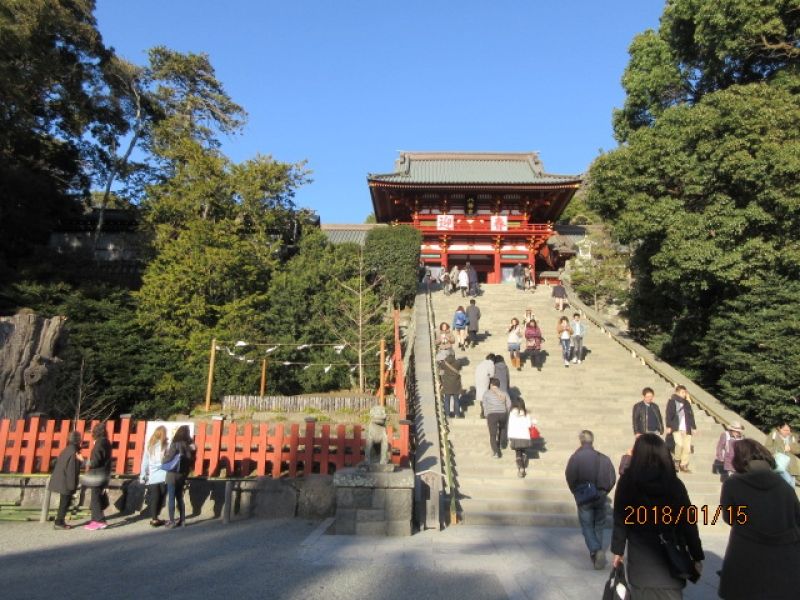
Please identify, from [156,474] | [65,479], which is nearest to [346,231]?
[156,474]

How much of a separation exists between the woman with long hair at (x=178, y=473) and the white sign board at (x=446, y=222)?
2146cm

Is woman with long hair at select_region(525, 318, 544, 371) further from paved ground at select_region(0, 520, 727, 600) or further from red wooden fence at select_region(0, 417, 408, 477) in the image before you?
paved ground at select_region(0, 520, 727, 600)

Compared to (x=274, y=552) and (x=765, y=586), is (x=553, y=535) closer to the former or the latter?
(x=274, y=552)

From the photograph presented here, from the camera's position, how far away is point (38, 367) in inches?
376

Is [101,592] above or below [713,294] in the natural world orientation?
below

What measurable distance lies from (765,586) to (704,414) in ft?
30.9

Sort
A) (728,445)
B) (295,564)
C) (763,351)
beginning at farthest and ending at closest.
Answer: (763,351), (728,445), (295,564)

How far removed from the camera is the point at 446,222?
90.5 ft

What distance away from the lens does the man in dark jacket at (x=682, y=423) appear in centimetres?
908

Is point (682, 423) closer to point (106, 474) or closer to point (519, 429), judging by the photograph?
point (519, 429)

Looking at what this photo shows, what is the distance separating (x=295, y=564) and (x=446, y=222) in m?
23.4

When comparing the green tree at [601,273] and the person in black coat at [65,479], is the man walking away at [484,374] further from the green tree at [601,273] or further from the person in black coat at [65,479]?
the green tree at [601,273]

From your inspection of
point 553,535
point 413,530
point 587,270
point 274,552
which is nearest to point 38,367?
point 274,552

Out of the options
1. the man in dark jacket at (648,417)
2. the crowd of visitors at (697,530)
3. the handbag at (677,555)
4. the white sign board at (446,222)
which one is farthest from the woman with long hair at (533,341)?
the white sign board at (446,222)
